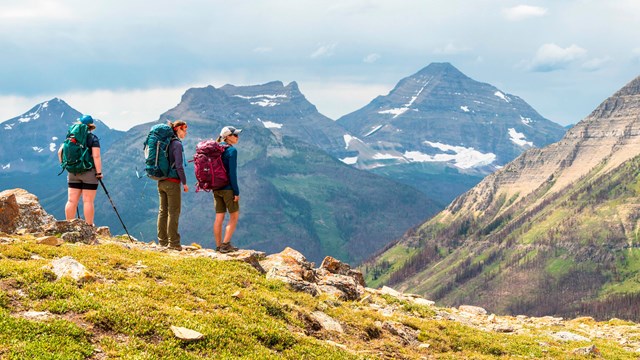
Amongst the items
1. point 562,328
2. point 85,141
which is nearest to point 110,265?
point 85,141

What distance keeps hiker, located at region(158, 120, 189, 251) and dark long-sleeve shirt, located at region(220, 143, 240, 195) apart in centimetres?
211

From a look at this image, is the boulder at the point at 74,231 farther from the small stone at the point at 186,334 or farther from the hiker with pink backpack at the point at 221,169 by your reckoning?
the small stone at the point at 186,334

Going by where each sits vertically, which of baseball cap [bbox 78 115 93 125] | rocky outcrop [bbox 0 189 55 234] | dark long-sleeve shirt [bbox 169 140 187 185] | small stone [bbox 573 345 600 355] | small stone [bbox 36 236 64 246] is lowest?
small stone [bbox 573 345 600 355]

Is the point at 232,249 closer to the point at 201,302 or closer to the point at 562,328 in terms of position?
the point at 201,302

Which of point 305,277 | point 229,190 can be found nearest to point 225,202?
point 229,190

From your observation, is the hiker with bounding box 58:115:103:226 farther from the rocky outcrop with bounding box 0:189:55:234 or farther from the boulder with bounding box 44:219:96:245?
the rocky outcrop with bounding box 0:189:55:234

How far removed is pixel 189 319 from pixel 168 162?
1211 centimetres

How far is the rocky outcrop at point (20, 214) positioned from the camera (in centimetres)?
2486

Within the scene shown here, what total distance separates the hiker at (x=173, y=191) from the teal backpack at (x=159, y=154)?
15 cm

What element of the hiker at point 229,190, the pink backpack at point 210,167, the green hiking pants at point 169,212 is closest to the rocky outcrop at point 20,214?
the green hiking pants at point 169,212

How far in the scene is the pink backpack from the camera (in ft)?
86.0

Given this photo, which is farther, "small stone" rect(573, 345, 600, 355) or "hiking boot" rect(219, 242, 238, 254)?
"hiking boot" rect(219, 242, 238, 254)

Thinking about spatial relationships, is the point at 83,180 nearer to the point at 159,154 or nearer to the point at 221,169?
the point at 159,154

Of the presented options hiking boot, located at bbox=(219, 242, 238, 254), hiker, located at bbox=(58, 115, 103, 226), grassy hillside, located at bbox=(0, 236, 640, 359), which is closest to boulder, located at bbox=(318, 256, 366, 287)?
grassy hillside, located at bbox=(0, 236, 640, 359)
